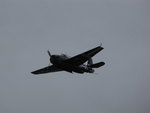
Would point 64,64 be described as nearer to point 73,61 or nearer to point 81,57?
point 73,61

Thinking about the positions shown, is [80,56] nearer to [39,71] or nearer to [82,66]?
[82,66]

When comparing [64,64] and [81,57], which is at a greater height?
[81,57]

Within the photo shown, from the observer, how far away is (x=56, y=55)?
6694 centimetres

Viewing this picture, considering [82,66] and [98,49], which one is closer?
[98,49]

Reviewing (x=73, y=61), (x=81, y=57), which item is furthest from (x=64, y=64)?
(x=81, y=57)

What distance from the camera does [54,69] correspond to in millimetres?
72812

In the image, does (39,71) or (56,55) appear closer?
(56,55)

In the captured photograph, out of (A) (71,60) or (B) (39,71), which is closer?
(A) (71,60)

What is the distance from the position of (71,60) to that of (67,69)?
1.72 metres

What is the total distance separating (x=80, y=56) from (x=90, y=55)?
1.39 metres

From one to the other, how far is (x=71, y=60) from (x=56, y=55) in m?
2.31

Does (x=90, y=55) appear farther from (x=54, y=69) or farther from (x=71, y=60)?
(x=54, y=69)

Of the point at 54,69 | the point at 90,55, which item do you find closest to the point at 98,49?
the point at 90,55

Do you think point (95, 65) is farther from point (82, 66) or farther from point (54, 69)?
point (54, 69)
